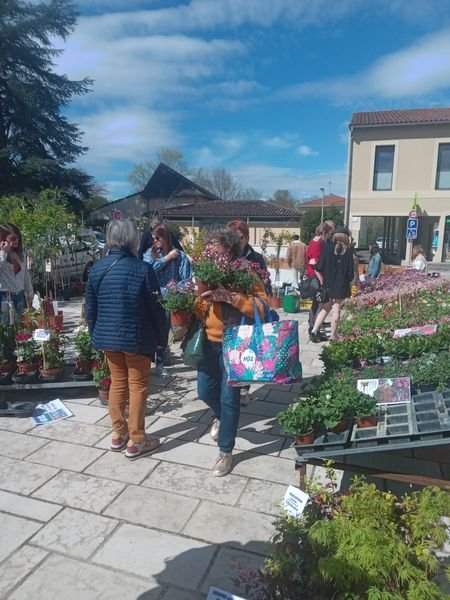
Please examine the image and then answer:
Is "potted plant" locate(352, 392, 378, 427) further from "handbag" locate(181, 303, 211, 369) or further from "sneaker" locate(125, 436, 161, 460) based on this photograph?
"sneaker" locate(125, 436, 161, 460)

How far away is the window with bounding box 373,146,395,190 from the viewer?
1828 cm

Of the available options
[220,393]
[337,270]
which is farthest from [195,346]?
[337,270]

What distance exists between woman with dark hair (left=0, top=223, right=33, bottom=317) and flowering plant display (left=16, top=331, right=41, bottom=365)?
110 cm

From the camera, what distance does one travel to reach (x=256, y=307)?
270cm

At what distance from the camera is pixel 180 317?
2805mm

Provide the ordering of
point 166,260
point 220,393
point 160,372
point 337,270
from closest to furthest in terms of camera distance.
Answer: point 220,393, point 166,260, point 160,372, point 337,270

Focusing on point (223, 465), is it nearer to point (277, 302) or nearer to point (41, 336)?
point (41, 336)

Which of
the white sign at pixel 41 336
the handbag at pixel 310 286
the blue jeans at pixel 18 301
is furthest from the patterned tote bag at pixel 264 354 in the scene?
the handbag at pixel 310 286

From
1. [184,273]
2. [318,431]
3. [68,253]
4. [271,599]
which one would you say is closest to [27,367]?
[184,273]

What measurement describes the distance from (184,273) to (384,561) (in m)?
3.28

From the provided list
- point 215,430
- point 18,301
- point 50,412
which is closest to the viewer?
point 215,430

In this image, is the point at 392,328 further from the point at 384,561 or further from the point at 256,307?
the point at 384,561

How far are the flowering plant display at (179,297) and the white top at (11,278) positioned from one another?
3.13 metres

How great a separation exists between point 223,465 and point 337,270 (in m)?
3.72
